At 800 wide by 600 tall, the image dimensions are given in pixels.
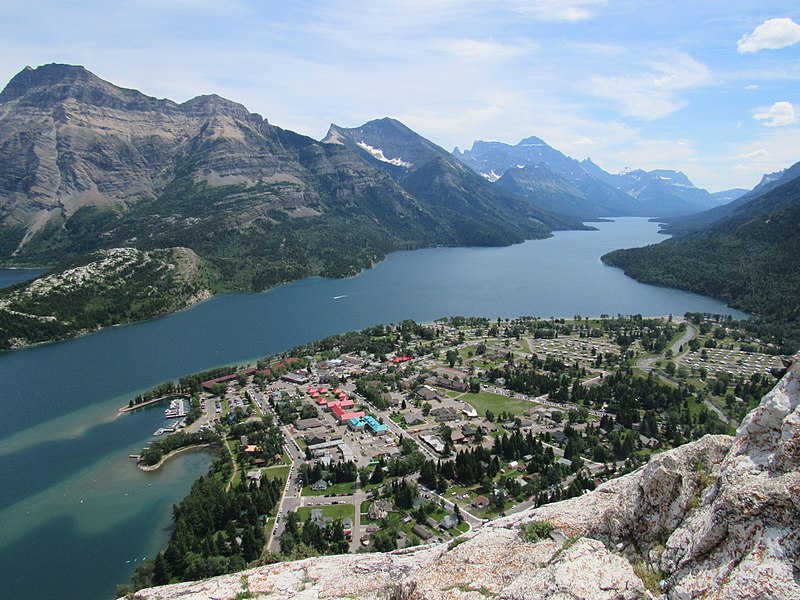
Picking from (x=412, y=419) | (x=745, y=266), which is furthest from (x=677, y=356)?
(x=745, y=266)

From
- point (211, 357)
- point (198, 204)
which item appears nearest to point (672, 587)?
point (211, 357)

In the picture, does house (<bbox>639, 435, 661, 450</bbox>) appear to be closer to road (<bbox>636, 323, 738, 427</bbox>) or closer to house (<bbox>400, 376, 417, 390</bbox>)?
road (<bbox>636, 323, 738, 427</bbox>)

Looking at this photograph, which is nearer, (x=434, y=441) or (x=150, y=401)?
(x=434, y=441)

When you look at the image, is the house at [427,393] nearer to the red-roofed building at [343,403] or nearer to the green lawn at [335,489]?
the red-roofed building at [343,403]

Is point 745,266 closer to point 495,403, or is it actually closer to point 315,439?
point 495,403

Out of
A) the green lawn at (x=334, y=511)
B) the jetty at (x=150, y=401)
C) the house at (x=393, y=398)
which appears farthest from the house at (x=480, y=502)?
the jetty at (x=150, y=401)

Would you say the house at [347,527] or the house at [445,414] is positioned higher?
the house at [445,414]
